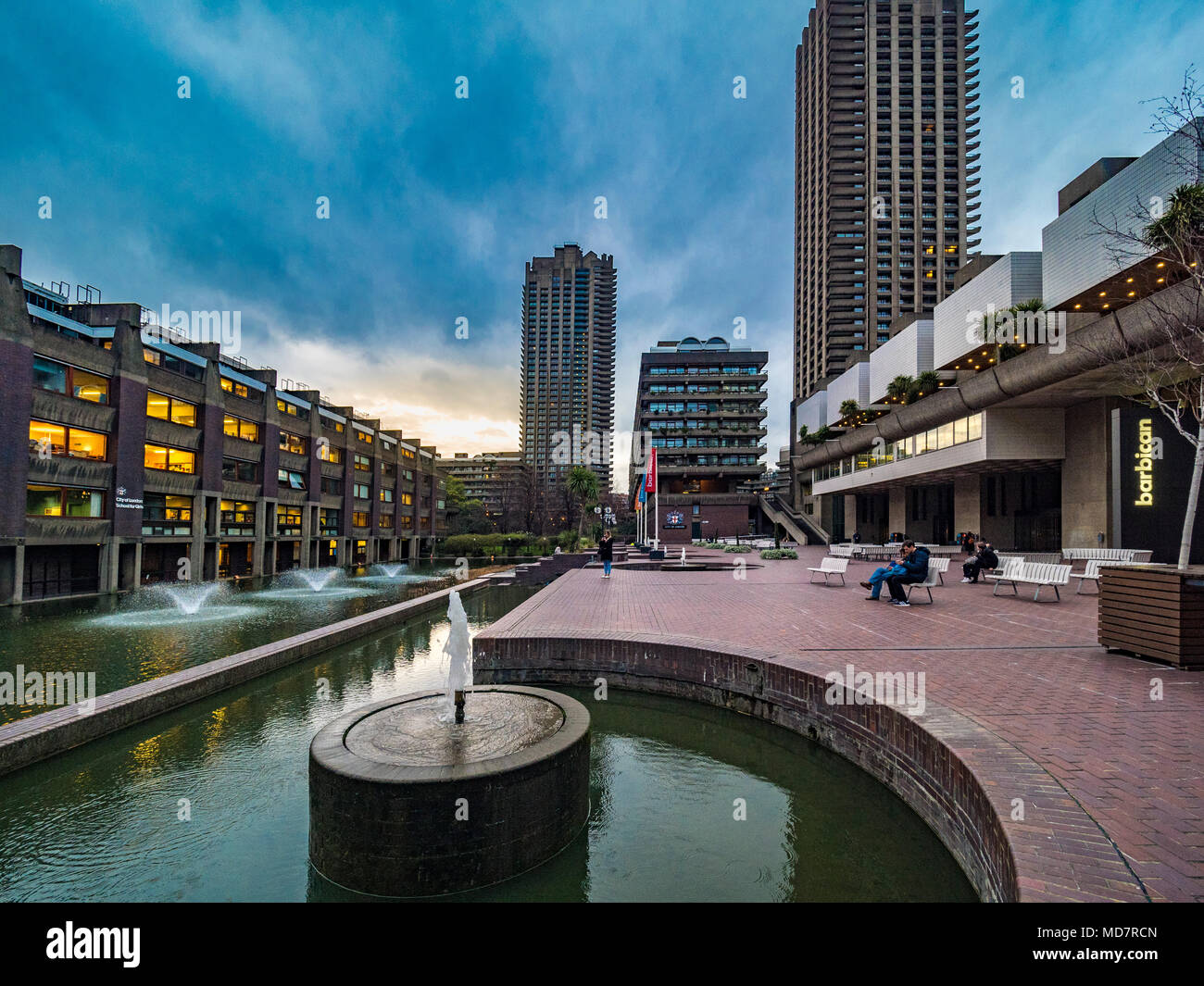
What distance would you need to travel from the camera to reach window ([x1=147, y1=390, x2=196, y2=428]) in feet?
A: 99.9

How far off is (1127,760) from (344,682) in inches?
410

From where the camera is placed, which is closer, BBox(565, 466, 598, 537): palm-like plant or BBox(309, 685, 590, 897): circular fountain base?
BBox(309, 685, 590, 897): circular fountain base

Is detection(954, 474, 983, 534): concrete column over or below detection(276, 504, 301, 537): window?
over

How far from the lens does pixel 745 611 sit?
38.9 ft

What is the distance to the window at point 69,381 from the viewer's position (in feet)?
80.5

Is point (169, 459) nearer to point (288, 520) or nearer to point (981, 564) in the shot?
point (288, 520)

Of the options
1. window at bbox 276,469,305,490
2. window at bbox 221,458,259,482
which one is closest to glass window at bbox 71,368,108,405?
window at bbox 221,458,259,482

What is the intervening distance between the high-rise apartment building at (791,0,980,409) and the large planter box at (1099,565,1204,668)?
285 feet

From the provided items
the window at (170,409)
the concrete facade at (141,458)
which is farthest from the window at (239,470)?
the window at (170,409)

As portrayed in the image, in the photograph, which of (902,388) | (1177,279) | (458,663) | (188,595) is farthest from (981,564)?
(188,595)

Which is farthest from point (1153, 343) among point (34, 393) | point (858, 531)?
point (34, 393)

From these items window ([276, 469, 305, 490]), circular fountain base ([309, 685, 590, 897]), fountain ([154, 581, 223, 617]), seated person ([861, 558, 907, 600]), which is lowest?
fountain ([154, 581, 223, 617])

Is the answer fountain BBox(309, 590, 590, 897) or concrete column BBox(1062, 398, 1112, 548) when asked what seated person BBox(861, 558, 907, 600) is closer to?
fountain BBox(309, 590, 590, 897)

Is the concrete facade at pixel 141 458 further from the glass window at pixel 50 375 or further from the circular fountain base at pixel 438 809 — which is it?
the circular fountain base at pixel 438 809
